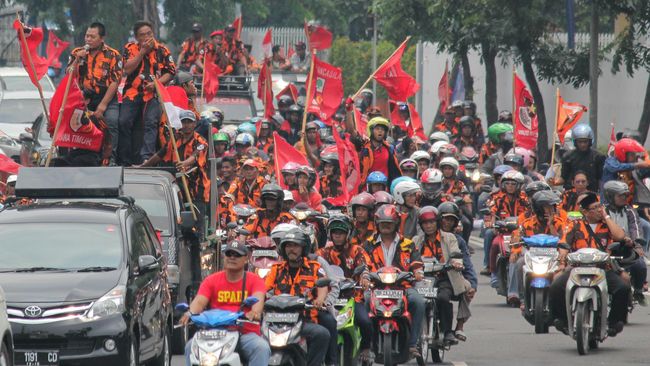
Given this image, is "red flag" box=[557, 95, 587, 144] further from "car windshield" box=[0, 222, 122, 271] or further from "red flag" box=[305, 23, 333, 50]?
"car windshield" box=[0, 222, 122, 271]

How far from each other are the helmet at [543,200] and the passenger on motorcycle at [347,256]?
442 centimetres

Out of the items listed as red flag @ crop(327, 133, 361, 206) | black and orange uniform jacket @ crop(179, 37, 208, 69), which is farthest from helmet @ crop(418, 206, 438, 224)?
black and orange uniform jacket @ crop(179, 37, 208, 69)

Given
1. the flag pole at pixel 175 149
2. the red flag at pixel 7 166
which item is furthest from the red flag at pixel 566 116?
the flag pole at pixel 175 149

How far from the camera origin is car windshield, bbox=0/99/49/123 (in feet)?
114

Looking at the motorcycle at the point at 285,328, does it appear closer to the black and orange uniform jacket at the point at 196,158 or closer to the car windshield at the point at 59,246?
the car windshield at the point at 59,246

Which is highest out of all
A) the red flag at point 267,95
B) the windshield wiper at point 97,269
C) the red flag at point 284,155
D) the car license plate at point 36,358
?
the red flag at point 267,95

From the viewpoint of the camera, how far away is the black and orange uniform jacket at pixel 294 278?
1388cm

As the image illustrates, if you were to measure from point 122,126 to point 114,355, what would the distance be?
5976 millimetres

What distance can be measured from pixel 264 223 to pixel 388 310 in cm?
286

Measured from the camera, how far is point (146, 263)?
14.3 m

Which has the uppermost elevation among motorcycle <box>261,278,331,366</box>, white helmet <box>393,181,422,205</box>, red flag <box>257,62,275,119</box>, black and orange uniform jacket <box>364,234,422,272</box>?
red flag <box>257,62,275,119</box>

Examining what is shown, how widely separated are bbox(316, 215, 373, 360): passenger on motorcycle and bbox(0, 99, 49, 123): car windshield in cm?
1986

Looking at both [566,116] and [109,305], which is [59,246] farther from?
[566,116]

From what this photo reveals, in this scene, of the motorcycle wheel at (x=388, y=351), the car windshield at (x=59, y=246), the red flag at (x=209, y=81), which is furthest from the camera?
the red flag at (x=209, y=81)
